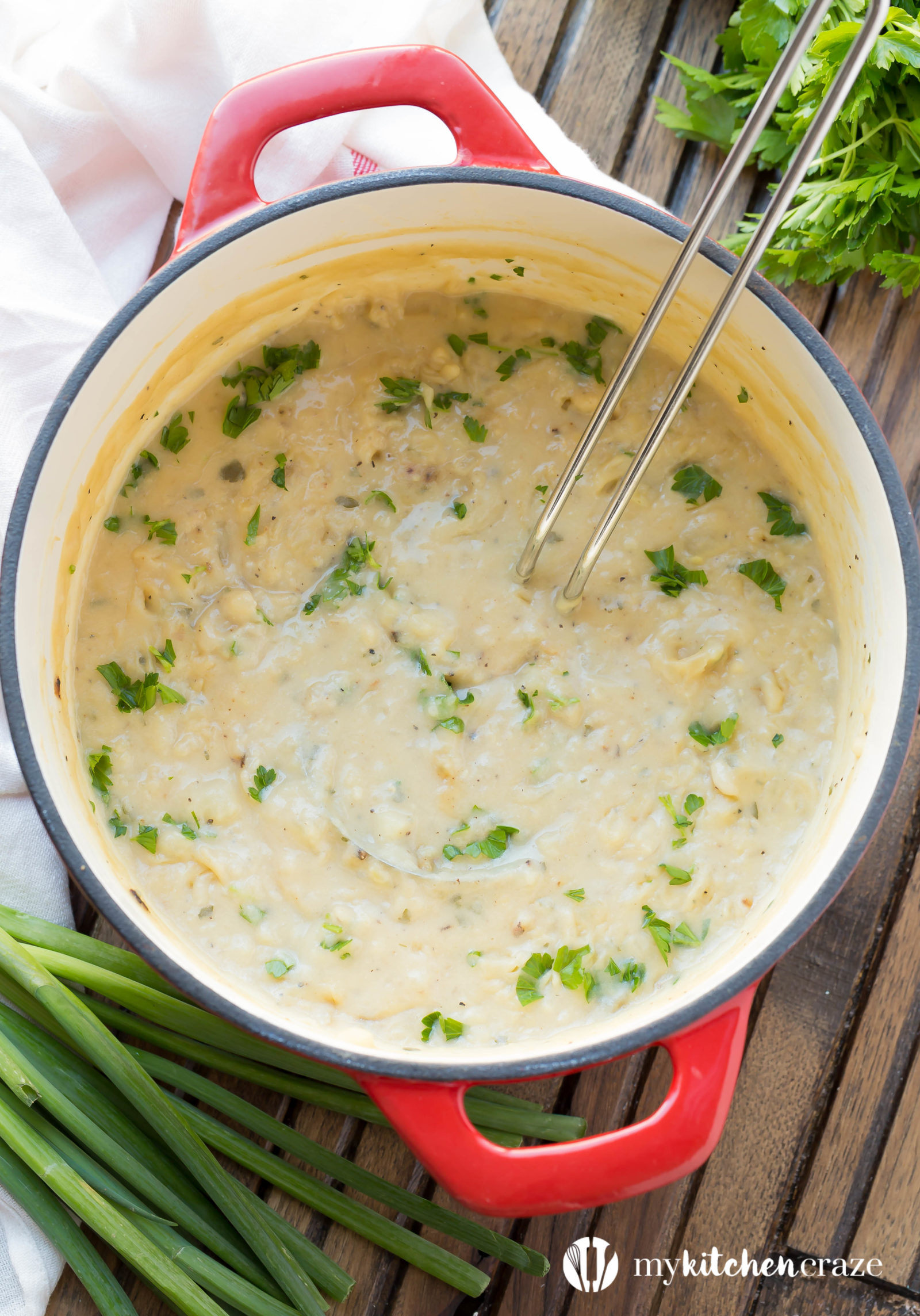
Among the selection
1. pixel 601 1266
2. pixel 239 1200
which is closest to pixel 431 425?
pixel 239 1200

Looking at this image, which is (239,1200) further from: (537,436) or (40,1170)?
(537,436)

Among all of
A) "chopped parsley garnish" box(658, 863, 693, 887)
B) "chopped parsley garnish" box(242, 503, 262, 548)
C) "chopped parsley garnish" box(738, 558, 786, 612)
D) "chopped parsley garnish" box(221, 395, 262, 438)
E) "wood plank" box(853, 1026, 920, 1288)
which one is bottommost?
"wood plank" box(853, 1026, 920, 1288)

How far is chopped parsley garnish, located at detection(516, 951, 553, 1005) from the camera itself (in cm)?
126

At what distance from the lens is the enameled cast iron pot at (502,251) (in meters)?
1.04

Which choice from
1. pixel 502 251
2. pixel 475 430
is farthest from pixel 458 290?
pixel 475 430

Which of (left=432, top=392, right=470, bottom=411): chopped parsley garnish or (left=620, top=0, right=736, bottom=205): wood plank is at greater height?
(left=620, top=0, right=736, bottom=205): wood plank

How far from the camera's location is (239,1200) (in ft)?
4.10

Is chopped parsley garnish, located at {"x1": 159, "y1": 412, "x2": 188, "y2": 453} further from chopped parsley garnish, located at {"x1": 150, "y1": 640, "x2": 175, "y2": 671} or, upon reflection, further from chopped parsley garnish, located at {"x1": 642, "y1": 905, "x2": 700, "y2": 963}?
chopped parsley garnish, located at {"x1": 642, "y1": 905, "x2": 700, "y2": 963}

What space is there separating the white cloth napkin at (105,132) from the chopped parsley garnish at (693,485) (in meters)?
0.40

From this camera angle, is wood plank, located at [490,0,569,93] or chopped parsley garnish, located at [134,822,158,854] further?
wood plank, located at [490,0,569,93]

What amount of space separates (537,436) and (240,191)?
18.6 inches

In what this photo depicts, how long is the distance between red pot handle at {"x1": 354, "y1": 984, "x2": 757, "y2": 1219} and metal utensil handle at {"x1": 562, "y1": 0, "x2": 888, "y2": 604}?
0.53m

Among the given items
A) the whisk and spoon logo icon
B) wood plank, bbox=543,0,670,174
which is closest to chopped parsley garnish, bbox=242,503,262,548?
wood plank, bbox=543,0,670,174

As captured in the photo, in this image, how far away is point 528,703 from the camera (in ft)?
4.38
